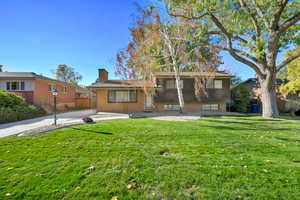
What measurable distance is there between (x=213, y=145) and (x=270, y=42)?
949cm

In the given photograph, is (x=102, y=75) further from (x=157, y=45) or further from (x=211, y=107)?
(x=211, y=107)

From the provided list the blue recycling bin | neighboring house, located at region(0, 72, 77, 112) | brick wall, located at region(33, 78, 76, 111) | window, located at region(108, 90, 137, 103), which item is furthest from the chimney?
the blue recycling bin

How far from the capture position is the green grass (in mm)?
1991

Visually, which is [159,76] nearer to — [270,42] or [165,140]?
[270,42]

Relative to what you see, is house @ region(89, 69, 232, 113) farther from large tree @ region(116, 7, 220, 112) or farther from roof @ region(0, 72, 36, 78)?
roof @ region(0, 72, 36, 78)

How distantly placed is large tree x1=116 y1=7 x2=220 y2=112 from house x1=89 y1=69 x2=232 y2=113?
2.19 metres

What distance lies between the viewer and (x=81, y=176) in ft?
7.88

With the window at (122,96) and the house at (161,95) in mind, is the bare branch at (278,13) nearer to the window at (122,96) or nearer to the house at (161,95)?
the house at (161,95)

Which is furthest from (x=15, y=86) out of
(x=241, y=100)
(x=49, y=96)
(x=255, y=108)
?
(x=255, y=108)

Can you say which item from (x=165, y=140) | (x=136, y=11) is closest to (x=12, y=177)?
(x=165, y=140)

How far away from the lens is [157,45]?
1104 cm

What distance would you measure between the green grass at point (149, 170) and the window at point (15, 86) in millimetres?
12680

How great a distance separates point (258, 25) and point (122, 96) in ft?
42.1

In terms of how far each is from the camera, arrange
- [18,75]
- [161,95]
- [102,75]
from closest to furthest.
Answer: [18,75], [161,95], [102,75]
